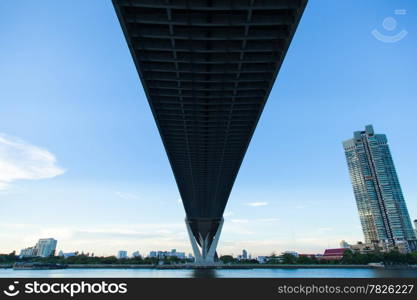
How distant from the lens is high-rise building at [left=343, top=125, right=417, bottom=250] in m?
148

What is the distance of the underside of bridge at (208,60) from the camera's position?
15805mm

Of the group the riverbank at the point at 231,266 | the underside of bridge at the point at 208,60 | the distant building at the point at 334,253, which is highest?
the underside of bridge at the point at 208,60

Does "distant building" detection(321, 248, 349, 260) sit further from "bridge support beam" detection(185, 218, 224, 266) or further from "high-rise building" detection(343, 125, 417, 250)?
"bridge support beam" detection(185, 218, 224, 266)

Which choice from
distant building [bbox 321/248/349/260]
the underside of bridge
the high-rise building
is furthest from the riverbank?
the underside of bridge

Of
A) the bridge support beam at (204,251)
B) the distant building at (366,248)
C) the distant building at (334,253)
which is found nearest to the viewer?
the bridge support beam at (204,251)

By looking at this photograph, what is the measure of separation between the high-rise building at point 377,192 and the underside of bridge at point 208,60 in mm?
148030

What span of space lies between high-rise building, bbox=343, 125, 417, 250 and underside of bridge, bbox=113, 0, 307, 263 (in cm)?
14803

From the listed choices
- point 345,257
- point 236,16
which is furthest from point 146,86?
point 345,257

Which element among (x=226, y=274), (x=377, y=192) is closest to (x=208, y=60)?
(x=226, y=274)

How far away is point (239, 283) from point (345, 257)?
454ft

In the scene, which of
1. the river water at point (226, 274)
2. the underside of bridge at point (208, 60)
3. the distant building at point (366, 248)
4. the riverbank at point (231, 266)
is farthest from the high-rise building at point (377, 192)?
the underside of bridge at point (208, 60)

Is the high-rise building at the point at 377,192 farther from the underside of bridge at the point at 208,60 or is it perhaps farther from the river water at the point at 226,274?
the underside of bridge at the point at 208,60

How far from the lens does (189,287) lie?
Answer: 10.8m

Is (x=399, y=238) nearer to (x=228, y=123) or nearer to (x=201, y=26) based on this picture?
(x=228, y=123)
